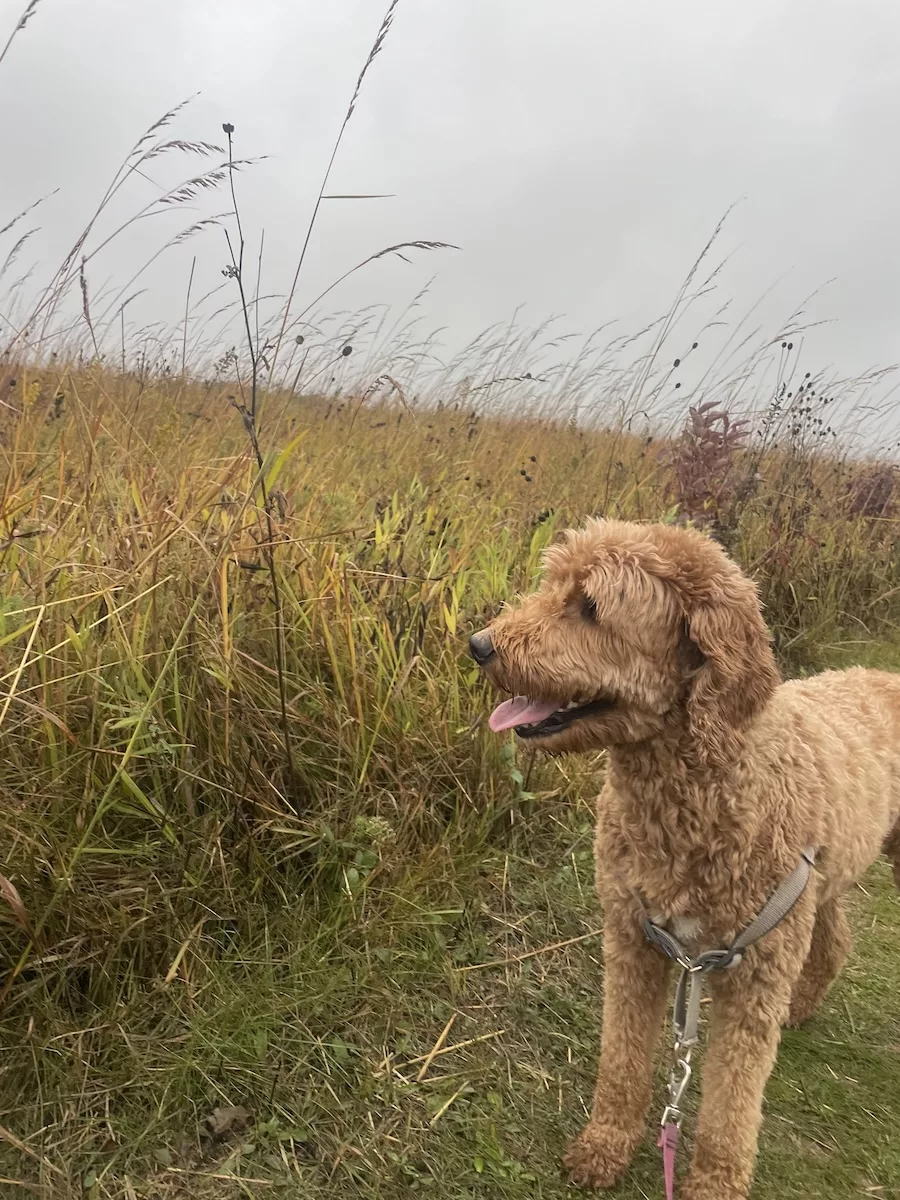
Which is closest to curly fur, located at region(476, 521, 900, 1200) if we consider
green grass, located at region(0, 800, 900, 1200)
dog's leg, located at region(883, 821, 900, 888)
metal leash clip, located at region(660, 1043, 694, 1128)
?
metal leash clip, located at region(660, 1043, 694, 1128)

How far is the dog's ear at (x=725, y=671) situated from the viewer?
1.63m

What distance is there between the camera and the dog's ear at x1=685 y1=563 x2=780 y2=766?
64.2 inches

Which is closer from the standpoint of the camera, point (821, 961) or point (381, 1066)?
point (381, 1066)

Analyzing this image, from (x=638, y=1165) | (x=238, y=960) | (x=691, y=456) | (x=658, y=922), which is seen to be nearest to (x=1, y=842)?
(x=238, y=960)

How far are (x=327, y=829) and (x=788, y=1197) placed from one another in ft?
4.98

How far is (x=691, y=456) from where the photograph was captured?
4199 mm

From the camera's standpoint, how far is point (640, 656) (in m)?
1.71

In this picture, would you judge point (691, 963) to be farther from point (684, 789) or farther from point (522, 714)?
point (522, 714)

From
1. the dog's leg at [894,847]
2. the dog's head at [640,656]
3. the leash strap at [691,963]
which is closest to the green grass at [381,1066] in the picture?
the leash strap at [691,963]

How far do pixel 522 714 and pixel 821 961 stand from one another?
1557 millimetres

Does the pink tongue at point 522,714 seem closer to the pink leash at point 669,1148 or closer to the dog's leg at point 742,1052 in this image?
the dog's leg at point 742,1052

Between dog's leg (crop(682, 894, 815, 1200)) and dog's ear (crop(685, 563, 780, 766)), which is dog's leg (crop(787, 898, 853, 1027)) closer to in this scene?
dog's leg (crop(682, 894, 815, 1200))

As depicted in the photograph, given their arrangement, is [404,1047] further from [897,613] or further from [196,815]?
[897,613]

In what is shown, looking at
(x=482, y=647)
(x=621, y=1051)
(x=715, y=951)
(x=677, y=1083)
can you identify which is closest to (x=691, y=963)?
(x=715, y=951)
